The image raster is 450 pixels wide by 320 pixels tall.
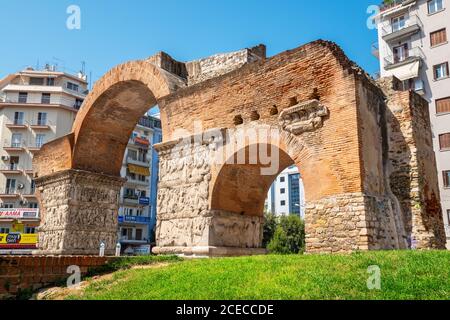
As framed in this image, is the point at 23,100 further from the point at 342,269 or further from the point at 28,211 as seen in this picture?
the point at 342,269

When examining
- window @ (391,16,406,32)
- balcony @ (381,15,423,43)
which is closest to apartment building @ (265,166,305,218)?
balcony @ (381,15,423,43)

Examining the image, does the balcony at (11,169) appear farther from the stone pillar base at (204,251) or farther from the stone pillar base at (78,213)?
the stone pillar base at (204,251)

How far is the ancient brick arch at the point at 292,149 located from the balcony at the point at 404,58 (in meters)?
16.3

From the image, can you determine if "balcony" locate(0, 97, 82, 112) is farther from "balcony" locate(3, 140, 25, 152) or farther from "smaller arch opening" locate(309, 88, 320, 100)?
"smaller arch opening" locate(309, 88, 320, 100)

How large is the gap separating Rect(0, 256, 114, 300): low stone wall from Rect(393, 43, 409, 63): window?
931 inches

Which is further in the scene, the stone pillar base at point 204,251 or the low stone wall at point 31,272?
the stone pillar base at point 204,251

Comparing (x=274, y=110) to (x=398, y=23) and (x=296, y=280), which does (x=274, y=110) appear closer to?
(x=296, y=280)

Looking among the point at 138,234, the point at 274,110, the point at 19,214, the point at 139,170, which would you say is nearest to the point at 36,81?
the point at 139,170

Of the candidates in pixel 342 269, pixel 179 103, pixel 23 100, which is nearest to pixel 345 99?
pixel 342 269

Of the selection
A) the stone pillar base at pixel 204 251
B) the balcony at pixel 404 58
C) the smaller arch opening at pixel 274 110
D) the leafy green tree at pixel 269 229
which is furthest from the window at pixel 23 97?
the smaller arch opening at pixel 274 110

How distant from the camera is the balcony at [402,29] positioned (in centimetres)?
2497

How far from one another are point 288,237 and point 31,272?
91.1 feet
